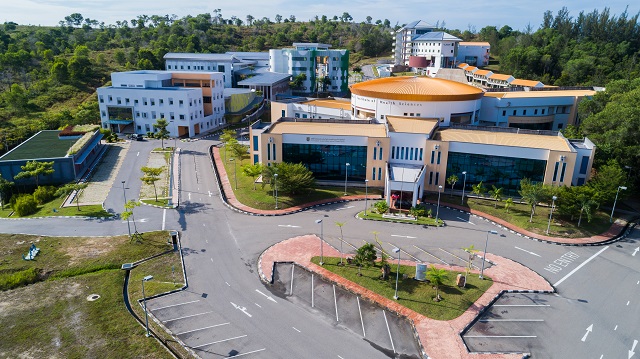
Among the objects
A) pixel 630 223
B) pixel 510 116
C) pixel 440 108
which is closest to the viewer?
pixel 630 223

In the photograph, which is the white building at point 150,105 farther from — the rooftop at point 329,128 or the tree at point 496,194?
the tree at point 496,194

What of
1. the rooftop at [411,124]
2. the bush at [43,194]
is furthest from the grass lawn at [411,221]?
the bush at [43,194]

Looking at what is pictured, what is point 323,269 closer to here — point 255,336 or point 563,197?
point 255,336

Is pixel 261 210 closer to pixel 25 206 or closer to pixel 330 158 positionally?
pixel 330 158

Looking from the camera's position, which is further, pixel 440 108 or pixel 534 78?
pixel 534 78

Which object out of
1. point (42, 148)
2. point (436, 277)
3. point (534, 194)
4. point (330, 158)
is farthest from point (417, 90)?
point (42, 148)

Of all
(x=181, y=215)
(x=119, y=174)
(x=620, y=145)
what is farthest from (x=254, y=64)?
(x=620, y=145)
